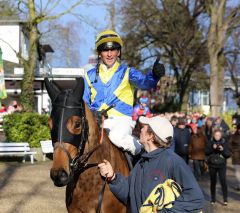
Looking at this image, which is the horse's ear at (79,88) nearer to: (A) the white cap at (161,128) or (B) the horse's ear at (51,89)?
(B) the horse's ear at (51,89)

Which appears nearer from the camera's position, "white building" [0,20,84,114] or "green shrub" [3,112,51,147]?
"green shrub" [3,112,51,147]

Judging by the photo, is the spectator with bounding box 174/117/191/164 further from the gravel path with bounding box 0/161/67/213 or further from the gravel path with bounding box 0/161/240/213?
the gravel path with bounding box 0/161/67/213

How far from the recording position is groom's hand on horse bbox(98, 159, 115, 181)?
4426 mm

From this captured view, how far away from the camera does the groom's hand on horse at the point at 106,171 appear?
4426 mm

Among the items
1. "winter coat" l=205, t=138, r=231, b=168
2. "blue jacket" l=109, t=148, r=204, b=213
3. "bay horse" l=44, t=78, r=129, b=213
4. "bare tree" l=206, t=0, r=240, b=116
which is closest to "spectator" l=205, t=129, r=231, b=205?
"winter coat" l=205, t=138, r=231, b=168

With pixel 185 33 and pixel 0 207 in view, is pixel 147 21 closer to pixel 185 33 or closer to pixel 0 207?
pixel 185 33

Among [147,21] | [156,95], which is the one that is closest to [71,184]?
[147,21]

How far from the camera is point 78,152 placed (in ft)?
14.1

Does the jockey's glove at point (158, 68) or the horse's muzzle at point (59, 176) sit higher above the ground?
the jockey's glove at point (158, 68)

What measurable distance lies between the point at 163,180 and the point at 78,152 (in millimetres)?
857

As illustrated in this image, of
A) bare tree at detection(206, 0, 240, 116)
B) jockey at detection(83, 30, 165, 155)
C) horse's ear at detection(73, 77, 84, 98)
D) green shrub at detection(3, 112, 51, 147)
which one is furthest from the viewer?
bare tree at detection(206, 0, 240, 116)

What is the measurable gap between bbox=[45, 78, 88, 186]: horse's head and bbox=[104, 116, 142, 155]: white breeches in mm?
771

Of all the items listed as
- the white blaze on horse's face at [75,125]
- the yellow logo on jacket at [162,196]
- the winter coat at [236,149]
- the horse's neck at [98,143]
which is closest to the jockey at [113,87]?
the horse's neck at [98,143]

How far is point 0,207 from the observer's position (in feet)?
32.9
